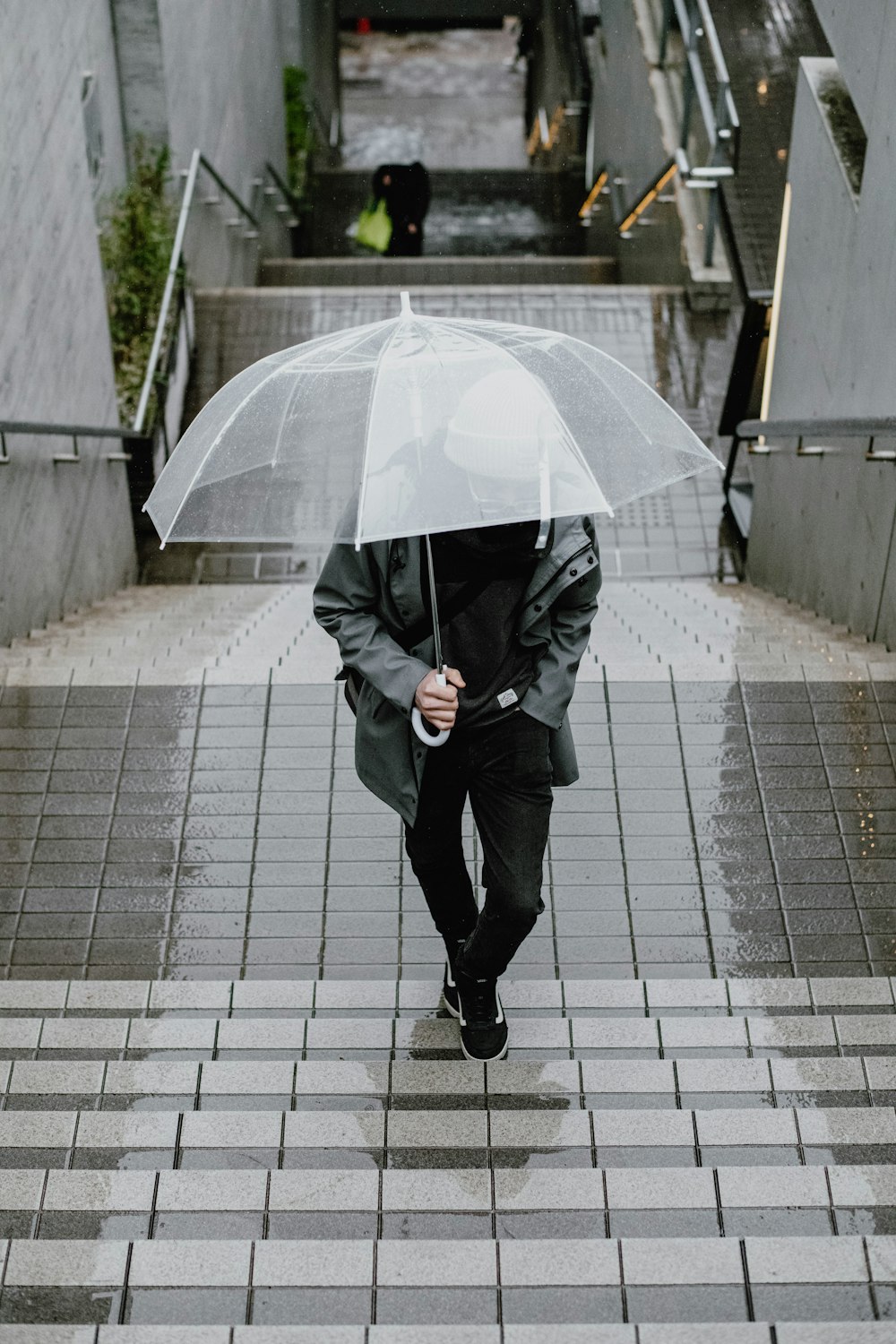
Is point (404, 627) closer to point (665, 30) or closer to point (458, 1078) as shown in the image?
point (458, 1078)

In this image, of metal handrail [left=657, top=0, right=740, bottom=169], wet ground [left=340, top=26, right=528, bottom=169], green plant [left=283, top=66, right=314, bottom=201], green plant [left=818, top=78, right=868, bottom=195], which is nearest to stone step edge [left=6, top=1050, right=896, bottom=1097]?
green plant [left=818, top=78, right=868, bottom=195]

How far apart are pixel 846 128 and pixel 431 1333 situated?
6.18 metres

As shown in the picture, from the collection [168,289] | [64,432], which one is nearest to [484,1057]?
[64,432]

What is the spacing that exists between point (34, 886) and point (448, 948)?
147 cm

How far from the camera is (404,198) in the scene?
43.2ft

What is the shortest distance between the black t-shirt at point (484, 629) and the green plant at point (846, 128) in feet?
14.4

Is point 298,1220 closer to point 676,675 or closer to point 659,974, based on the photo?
point 659,974

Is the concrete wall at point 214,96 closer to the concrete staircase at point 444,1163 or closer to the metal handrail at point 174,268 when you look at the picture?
the metal handrail at point 174,268

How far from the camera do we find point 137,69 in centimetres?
1050

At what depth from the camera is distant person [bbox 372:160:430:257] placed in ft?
42.7

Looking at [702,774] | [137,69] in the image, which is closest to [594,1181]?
[702,774]

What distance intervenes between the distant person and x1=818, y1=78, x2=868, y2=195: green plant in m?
6.48

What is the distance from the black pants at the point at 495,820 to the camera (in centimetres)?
308

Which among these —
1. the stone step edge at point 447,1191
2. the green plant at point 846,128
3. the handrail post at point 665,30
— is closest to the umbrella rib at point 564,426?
the stone step edge at point 447,1191
